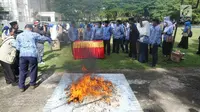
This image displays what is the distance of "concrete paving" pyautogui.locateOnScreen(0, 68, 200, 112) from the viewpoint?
17.1 feet

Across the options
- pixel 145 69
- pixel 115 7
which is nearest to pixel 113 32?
pixel 145 69

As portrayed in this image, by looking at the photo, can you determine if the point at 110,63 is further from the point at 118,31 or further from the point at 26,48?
the point at 26,48

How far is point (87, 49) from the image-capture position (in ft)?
34.6

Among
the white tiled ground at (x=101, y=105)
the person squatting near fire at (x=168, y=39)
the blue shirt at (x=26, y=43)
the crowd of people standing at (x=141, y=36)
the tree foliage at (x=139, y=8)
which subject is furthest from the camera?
the tree foliage at (x=139, y=8)

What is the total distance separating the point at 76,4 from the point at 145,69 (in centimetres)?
996

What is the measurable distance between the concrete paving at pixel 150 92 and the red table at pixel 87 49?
Result: 8.05 ft

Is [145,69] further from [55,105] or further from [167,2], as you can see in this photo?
[167,2]

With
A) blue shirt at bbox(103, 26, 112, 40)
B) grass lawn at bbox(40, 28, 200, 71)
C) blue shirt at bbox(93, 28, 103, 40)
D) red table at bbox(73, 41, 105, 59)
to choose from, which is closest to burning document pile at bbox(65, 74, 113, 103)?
grass lawn at bbox(40, 28, 200, 71)

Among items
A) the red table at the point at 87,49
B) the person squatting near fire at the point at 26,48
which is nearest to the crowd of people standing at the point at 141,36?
the red table at the point at 87,49

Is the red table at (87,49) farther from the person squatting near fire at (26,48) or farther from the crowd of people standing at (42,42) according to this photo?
the person squatting near fire at (26,48)

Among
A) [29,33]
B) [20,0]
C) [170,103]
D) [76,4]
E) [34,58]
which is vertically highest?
[20,0]

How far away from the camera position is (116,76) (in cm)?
723

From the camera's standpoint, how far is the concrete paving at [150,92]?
5220mm

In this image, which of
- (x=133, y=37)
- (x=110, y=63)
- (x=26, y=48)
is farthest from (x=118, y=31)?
(x=26, y=48)
